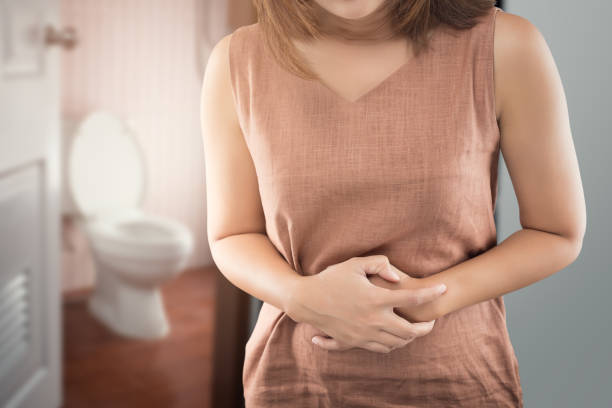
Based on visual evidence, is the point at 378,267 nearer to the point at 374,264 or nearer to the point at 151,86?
the point at 374,264

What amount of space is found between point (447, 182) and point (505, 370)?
27cm

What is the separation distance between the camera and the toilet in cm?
248

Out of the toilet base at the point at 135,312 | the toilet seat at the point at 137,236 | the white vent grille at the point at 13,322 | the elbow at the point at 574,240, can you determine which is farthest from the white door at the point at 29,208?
the elbow at the point at 574,240

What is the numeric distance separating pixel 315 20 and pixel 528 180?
12.5 inches

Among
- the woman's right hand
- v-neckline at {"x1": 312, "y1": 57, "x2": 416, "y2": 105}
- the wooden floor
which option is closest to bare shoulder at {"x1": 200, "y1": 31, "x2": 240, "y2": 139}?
v-neckline at {"x1": 312, "y1": 57, "x2": 416, "y2": 105}

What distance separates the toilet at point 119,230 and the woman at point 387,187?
5.68 feet

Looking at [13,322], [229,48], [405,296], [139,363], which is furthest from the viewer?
[139,363]

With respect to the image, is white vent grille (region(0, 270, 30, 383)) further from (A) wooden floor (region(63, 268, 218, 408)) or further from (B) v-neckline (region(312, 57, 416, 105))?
(B) v-neckline (region(312, 57, 416, 105))

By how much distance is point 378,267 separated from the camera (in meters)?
0.71

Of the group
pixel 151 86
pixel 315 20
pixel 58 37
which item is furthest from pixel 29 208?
pixel 151 86

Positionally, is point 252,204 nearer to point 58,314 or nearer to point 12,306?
point 12,306

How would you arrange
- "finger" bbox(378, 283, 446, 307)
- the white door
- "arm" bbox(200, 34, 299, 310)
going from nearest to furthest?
"finger" bbox(378, 283, 446, 307)
"arm" bbox(200, 34, 299, 310)
the white door

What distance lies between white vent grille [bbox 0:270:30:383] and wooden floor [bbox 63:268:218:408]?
383 mm

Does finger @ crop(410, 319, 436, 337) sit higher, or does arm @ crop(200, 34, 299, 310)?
arm @ crop(200, 34, 299, 310)
